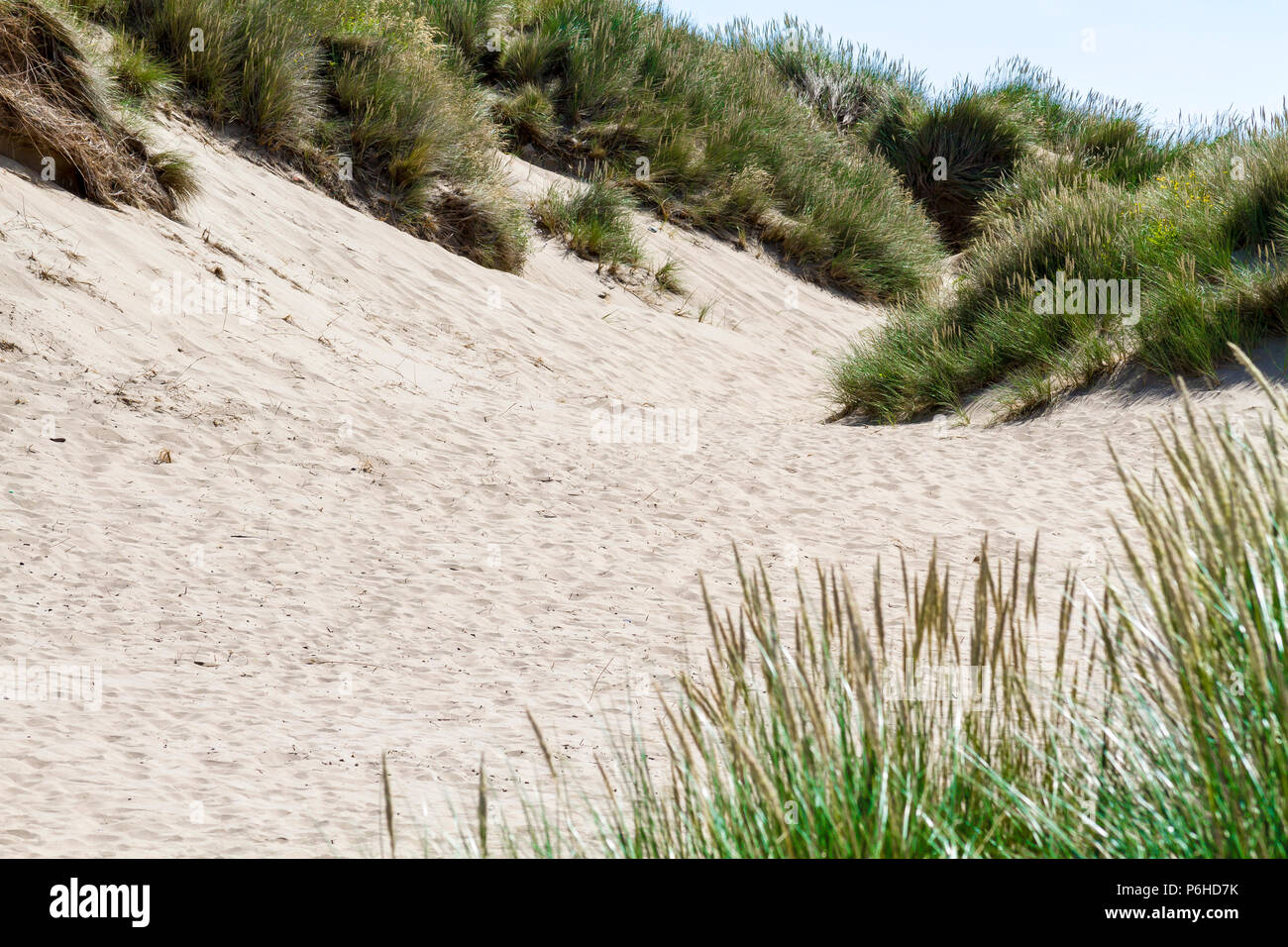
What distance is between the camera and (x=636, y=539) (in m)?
5.98

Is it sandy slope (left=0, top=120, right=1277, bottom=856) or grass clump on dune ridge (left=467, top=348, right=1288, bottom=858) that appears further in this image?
sandy slope (left=0, top=120, right=1277, bottom=856)

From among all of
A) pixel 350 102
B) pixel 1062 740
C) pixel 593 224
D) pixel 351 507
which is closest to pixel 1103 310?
pixel 593 224

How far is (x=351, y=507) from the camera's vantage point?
231 inches

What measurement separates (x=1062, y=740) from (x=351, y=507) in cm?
465

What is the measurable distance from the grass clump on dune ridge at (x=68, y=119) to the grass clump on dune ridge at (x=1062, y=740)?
7.35 meters

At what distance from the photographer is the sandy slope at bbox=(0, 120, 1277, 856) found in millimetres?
3504

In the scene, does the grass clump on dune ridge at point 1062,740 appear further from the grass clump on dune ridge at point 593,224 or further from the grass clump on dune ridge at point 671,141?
the grass clump on dune ridge at point 671,141

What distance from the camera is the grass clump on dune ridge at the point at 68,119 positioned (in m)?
7.38

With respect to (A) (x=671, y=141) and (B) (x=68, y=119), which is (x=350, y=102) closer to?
(B) (x=68, y=119)

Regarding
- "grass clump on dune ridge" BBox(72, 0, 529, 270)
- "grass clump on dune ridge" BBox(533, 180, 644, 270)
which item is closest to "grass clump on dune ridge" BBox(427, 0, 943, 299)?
"grass clump on dune ridge" BBox(533, 180, 644, 270)

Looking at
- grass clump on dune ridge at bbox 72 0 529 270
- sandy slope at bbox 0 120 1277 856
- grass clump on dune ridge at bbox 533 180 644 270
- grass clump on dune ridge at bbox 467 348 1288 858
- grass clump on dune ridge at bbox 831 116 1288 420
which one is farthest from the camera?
grass clump on dune ridge at bbox 533 180 644 270

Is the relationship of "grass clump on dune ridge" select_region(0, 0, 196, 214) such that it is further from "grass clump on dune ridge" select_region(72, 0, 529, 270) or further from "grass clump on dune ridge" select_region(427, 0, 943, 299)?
"grass clump on dune ridge" select_region(427, 0, 943, 299)

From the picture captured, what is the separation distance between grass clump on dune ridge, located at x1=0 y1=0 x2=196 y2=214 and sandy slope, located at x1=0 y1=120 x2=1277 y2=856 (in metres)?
0.31
